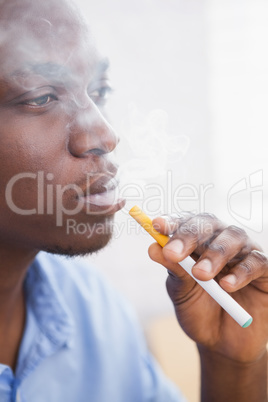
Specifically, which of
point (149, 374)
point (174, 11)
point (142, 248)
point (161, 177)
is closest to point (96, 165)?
point (161, 177)

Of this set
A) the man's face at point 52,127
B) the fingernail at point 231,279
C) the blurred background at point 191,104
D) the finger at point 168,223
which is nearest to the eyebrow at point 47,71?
the man's face at point 52,127

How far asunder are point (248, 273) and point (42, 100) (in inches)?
16.8

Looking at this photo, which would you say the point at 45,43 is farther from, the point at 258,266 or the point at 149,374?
the point at 149,374

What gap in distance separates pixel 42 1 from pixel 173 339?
1.17m

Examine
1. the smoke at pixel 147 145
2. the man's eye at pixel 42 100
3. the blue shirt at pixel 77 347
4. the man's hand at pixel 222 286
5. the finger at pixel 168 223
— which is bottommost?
the blue shirt at pixel 77 347

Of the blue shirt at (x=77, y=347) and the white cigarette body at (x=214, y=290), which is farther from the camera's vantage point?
the blue shirt at (x=77, y=347)

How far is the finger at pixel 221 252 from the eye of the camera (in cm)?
63

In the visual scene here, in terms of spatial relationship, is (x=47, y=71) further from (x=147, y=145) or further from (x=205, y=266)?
(x=205, y=266)

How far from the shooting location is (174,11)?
975 mm

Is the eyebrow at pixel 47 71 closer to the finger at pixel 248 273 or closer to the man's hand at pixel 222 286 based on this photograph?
the man's hand at pixel 222 286

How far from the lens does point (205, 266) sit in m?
0.64

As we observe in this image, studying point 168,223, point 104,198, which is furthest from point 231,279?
point 104,198

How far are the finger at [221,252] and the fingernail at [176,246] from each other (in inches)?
1.3

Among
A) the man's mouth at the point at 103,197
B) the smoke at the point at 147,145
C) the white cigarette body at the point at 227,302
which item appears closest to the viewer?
the white cigarette body at the point at 227,302
